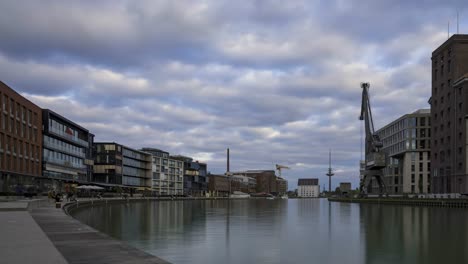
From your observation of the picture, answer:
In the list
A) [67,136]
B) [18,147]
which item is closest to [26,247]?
[18,147]

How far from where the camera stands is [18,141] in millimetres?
88438

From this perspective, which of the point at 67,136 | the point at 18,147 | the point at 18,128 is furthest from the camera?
the point at 67,136

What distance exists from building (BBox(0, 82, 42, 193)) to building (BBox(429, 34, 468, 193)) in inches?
3642

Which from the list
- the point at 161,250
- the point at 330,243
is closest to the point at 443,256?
the point at 330,243

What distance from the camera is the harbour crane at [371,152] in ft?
494

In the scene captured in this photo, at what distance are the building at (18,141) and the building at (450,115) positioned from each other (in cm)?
9251

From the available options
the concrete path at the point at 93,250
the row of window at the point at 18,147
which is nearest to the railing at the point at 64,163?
the row of window at the point at 18,147

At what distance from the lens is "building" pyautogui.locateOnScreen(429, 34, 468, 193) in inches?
4493

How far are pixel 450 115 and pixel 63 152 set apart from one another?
96.6 meters

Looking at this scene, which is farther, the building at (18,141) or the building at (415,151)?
the building at (415,151)

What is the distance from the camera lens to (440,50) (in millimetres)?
130875

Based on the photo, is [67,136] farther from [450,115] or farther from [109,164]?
[450,115]

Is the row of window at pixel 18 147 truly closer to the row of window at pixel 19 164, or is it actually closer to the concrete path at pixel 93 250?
the row of window at pixel 19 164

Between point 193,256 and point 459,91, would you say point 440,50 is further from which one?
point 193,256
